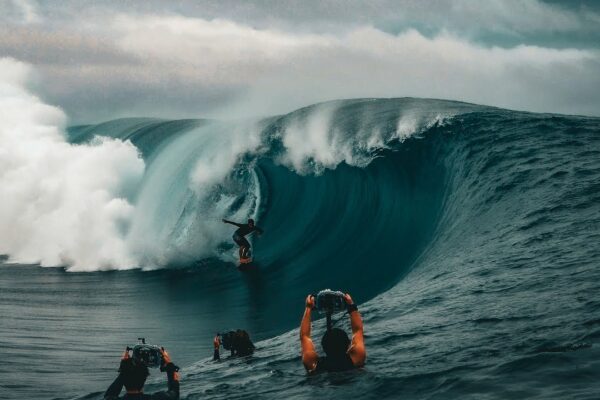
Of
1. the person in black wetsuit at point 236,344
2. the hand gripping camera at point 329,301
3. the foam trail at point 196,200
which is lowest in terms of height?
the person in black wetsuit at point 236,344

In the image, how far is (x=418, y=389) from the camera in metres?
6.15

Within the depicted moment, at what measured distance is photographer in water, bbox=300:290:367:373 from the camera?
6.73 metres

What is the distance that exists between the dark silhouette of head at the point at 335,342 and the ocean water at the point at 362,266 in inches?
9.5

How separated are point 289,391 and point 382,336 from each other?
1.89 m

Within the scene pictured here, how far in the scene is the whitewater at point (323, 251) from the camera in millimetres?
7105

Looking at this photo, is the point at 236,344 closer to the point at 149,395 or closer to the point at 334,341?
the point at 334,341

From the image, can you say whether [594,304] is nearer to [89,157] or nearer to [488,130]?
[488,130]

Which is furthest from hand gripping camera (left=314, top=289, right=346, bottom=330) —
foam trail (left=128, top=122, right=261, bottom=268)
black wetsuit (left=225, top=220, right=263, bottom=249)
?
foam trail (left=128, top=122, right=261, bottom=268)

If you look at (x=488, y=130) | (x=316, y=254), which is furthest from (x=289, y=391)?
(x=488, y=130)

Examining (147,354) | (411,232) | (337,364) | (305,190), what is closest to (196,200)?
(305,190)

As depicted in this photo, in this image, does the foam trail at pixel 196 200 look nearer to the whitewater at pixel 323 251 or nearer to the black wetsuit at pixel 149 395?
the whitewater at pixel 323 251

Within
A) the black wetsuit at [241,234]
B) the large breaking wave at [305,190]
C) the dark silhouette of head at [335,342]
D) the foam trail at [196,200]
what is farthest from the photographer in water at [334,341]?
the foam trail at [196,200]

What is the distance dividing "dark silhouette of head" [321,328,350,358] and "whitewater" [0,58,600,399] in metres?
0.33

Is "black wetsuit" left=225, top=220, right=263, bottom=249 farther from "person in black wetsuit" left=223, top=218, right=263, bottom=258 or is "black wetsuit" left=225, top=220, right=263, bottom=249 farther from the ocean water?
the ocean water
